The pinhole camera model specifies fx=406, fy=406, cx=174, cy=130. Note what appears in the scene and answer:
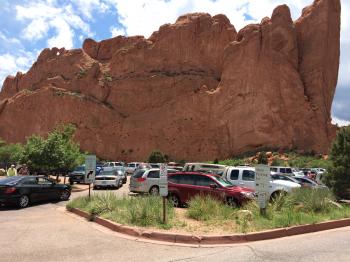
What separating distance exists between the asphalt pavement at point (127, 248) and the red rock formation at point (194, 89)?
53.2 meters

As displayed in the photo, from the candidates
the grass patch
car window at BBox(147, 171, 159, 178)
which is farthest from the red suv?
car window at BBox(147, 171, 159, 178)

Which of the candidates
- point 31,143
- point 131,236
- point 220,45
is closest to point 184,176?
point 131,236

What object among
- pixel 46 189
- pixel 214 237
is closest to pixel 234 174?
pixel 46 189

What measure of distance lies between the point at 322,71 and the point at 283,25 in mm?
9668

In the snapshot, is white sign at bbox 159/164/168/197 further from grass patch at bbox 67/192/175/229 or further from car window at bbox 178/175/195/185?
car window at bbox 178/175/195/185

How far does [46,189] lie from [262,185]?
1082 cm

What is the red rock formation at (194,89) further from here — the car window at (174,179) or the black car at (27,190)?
the black car at (27,190)

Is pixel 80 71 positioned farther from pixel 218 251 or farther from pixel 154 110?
pixel 218 251

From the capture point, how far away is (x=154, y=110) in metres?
75.0

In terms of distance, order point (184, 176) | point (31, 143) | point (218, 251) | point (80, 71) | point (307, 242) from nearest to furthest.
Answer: point (218, 251) → point (307, 242) → point (184, 176) → point (31, 143) → point (80, 71)

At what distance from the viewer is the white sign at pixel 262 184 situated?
12.1 meters

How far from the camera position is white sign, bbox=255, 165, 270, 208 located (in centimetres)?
1212

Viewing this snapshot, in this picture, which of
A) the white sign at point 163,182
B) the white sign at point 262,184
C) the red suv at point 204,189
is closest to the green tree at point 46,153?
the red suv at point 204,189

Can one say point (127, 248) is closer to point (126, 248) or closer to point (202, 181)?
point (126, 248)
